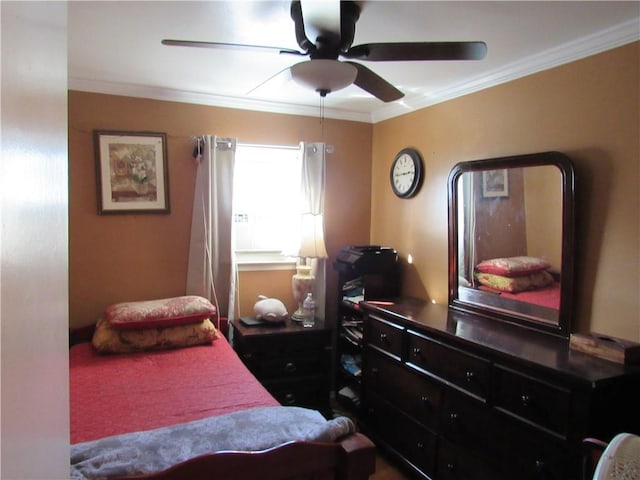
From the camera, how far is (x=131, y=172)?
3000 millimetres

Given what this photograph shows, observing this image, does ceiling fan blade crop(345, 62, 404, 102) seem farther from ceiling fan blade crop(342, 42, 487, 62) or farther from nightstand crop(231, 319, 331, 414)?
nightstand crop(231, 319, 331, 414)

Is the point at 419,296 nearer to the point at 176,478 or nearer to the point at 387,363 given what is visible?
the point at 387,363

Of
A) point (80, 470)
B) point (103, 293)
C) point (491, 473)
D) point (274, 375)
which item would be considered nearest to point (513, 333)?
point (491, 473)

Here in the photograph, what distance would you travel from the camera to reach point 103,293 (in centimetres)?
298

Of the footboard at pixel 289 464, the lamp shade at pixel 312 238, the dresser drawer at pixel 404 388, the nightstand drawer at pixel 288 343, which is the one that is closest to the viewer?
the footboard at pixel 289 464

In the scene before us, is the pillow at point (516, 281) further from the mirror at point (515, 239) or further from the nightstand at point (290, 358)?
the nightstand at point (290, 358)

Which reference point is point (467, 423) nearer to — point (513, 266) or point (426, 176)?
point (513, 266)

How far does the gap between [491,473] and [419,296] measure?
134 cm

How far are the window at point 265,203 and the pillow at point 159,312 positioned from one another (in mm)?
621

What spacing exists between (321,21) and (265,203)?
2.05 m

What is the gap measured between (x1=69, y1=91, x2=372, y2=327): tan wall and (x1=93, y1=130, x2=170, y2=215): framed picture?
0.05m

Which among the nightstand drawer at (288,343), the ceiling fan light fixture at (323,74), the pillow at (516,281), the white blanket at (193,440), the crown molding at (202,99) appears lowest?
the nightstand drawer at (288,343)

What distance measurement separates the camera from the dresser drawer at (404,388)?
241 centimetres

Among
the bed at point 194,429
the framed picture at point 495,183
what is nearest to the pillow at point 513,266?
the framed picture at point 495,183
